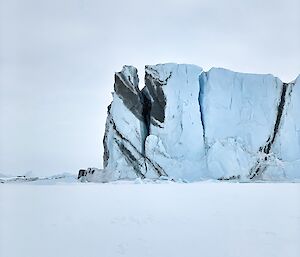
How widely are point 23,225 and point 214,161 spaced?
6731mm

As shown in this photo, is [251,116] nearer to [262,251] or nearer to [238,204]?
[238,204]

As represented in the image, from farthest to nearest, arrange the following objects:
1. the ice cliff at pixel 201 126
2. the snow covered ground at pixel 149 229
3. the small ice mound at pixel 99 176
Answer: the ice cliff at pixel 201 126 → the small ice mound at pixel 99 176 → the snow covered ground at pixel 149 229

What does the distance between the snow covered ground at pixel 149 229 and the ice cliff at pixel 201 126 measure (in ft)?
16.6

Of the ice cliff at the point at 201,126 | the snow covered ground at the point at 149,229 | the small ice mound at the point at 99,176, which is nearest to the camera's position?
the snow covered ground at the point at 149,229

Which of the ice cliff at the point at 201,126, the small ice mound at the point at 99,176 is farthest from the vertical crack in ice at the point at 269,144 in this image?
the small ice mound at the point at 99,176

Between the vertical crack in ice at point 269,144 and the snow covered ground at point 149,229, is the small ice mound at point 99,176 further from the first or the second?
the snow covered ground at point 149,229

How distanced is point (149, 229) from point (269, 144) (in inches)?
290

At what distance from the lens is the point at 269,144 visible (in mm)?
9492

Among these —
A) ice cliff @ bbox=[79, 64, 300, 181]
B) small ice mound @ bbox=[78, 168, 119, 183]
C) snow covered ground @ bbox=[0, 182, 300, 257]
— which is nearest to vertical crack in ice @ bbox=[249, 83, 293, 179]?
ice cliff @ bbox=[79, 64, 300, 181]

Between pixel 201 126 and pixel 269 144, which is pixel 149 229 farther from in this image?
pixel 269 144

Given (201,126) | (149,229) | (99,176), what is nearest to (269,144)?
(201,126)

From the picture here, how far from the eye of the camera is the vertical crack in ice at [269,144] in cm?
916

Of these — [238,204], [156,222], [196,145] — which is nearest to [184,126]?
[196,145]

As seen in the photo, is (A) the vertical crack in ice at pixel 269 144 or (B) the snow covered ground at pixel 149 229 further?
(A) the vertical crack in ice at pixel 269 144
